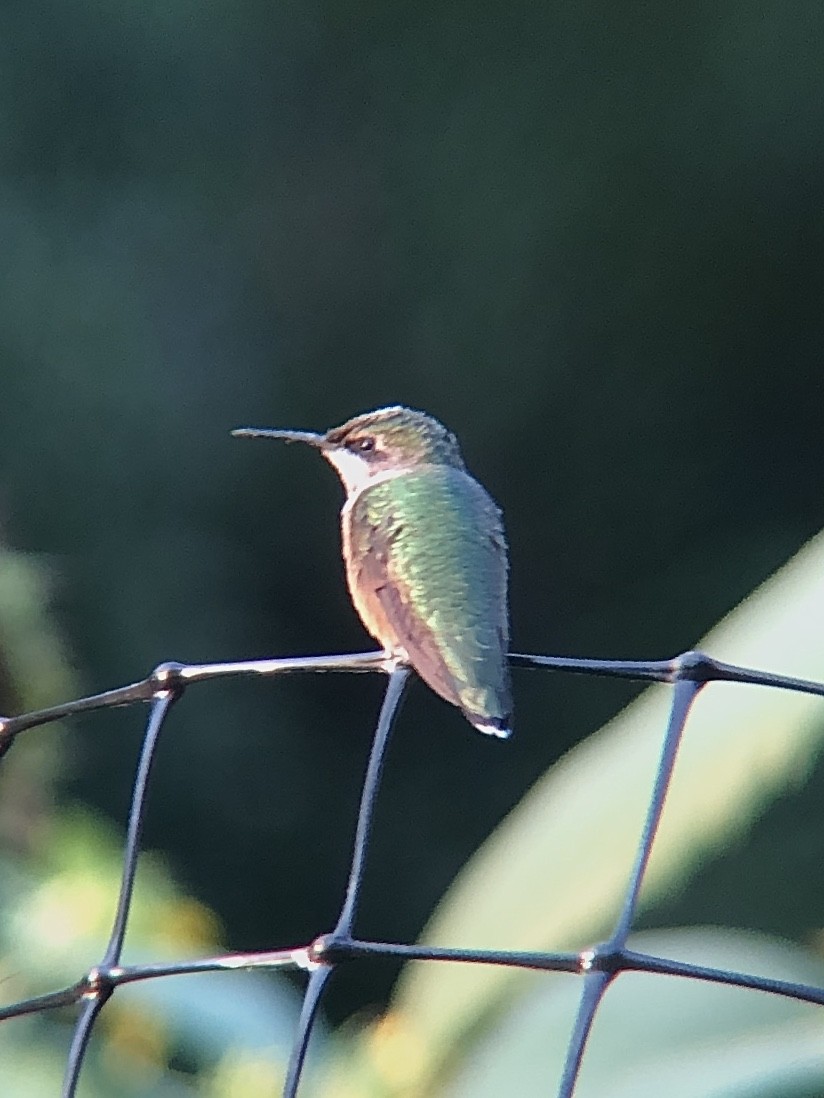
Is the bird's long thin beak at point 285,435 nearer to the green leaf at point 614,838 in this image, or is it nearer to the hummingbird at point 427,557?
the hummingbird at point 427,557

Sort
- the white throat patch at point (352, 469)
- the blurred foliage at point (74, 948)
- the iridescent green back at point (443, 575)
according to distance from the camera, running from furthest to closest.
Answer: the blurred foliage at point (74, 948) < the white throat patch at point (352, 469) < the iridescent green back at point (443, 575)

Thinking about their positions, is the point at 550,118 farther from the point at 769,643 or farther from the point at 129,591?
the point at 769,643

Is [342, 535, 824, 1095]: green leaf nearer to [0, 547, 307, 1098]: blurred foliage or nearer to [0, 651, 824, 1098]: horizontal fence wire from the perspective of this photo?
[0, 547, 307, 1098]: blurred foliage

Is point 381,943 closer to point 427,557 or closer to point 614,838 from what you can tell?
point 427,557

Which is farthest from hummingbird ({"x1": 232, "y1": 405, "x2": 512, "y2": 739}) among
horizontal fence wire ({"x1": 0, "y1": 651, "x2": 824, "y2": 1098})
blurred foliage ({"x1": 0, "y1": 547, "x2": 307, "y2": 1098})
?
blurred foliage ({"x1": 0, "y1": 547, "x2": 307, "y2": 1098})

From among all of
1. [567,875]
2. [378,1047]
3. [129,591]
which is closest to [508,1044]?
[567,875]

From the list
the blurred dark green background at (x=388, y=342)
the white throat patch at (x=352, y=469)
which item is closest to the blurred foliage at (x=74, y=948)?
the white throat patch at (x=352, y=469)
